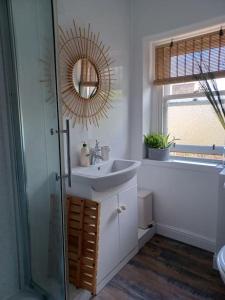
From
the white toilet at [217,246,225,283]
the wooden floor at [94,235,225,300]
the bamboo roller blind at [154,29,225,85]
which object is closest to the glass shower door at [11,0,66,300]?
the wooden floor at [94,235,225,300]

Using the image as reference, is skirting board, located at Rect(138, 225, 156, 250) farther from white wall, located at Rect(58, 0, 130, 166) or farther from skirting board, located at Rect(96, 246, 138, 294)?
white wall, located at Rect(58, 0, 130, 166)

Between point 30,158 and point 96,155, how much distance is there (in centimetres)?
65

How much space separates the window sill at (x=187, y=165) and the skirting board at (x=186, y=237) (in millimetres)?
642

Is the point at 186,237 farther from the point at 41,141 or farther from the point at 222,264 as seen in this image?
the point at 41,141

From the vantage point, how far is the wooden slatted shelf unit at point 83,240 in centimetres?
146

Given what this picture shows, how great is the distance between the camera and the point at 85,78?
180cm

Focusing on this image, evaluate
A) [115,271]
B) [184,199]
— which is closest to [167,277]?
[115,271]

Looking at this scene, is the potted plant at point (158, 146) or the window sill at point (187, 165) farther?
the potted plant at point (158, 146)

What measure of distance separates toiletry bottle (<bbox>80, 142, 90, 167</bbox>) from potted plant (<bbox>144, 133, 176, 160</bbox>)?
2.64ft

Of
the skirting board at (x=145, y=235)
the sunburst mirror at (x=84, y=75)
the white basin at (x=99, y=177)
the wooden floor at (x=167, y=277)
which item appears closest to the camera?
the white basin at (x=99, y=177)

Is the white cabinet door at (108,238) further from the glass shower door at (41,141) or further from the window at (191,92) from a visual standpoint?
the window at (191,92)

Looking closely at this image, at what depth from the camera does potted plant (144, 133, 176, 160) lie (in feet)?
7.43

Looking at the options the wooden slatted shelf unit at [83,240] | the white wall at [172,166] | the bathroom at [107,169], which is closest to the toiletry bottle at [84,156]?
the bathroom at [107,169]

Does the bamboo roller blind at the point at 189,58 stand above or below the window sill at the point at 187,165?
above
